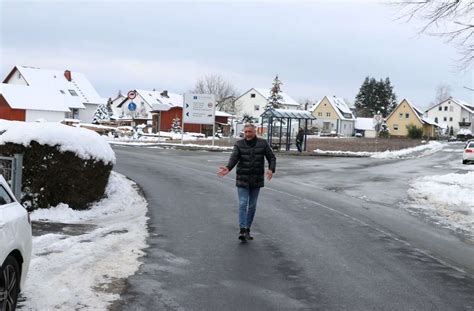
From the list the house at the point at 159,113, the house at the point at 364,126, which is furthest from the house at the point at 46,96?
the house at the point at 364,126

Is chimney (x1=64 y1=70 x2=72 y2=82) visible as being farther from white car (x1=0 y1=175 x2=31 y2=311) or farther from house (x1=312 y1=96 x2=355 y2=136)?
white car (x1=0 y1=175 x2=31 y2=311)

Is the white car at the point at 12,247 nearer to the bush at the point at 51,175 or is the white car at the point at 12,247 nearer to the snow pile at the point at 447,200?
the bush at the point at 51,175

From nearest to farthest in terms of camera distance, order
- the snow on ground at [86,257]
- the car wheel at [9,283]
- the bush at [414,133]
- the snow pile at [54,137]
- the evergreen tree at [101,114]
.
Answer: the car wheel at [9,283] < the snow on ground at [86,257] < the snow pile at [54,137] < the evergreen tree at [101,114] < the bush at [414,133]

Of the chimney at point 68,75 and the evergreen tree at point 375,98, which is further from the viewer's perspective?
the evergreen tree at point 375,98

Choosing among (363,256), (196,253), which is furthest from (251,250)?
(363,256)

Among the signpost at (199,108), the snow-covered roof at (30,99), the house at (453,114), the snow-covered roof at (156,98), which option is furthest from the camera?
the house at (453,114)

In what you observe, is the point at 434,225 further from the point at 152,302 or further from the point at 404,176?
the point at 404,176

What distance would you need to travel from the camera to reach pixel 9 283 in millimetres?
4582

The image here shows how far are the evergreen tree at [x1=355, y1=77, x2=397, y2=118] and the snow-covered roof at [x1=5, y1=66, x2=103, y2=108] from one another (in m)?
82.3

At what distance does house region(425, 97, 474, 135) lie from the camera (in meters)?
128

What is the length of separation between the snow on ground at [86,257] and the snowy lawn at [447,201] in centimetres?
622

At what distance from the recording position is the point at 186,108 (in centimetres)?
4019

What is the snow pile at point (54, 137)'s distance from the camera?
954cm

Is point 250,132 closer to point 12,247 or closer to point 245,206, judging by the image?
point 245,206
